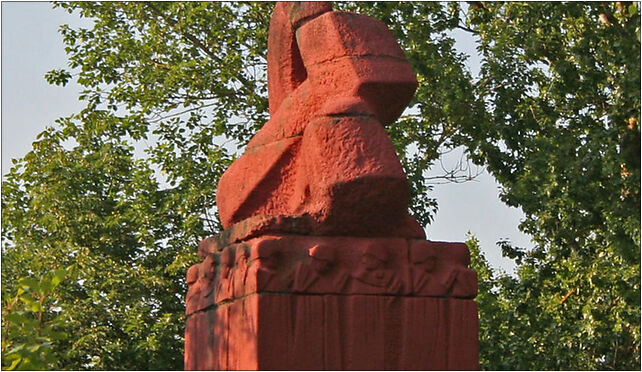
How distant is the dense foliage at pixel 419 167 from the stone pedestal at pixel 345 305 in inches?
235

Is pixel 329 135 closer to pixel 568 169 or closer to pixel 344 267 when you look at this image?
pixel 344 267

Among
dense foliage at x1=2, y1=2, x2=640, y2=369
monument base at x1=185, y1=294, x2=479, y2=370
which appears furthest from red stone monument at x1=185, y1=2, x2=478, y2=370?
dense foliage at x1=2, y1=2, x2=640, y2=369

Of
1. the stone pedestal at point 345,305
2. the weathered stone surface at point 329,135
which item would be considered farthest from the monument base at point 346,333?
the weathered stone surface at point 329,135

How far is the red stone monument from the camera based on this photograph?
7027 millimetres

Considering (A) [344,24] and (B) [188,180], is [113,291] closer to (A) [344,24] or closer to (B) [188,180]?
(B) [188,180]

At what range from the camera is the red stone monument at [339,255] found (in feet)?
23.1

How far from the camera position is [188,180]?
14.3 m

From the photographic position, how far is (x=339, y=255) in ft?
23.5

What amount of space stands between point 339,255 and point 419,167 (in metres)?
7.56

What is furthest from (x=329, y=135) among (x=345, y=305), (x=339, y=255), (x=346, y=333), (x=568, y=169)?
(x=568, y=169)

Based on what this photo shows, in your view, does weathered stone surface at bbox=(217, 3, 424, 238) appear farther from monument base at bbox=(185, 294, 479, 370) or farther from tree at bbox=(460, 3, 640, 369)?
tree at bbox=(460, 3, 640, 369)

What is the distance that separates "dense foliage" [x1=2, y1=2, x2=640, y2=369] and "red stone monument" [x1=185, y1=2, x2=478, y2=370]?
18.4ft

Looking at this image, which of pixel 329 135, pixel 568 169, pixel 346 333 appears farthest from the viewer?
pixel 568 169

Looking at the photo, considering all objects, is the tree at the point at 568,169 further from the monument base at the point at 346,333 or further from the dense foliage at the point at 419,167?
the monument base at the point at 346,333
